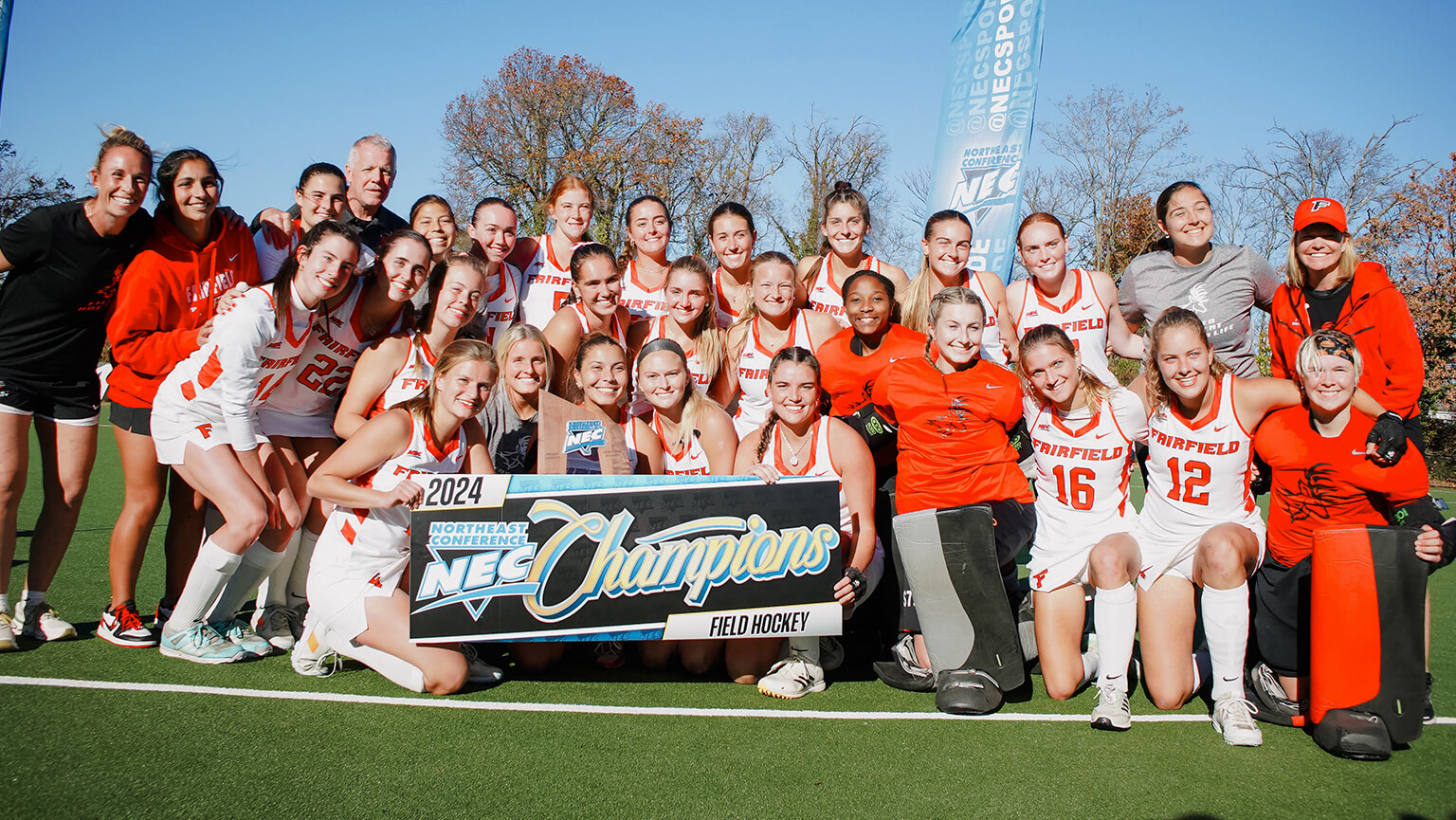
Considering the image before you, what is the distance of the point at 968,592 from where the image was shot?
13.4 feet

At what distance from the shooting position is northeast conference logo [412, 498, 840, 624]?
3.84 meters

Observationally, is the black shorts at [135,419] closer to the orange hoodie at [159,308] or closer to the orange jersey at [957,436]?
the orange hoodie at [159,308]

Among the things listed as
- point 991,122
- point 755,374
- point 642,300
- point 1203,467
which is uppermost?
point 991,122

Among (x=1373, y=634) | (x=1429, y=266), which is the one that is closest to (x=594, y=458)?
(x=1373, y=634)

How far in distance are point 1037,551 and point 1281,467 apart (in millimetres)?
1138

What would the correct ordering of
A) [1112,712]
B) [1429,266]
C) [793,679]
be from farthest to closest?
[1429,266], [793,679], [1112,712]

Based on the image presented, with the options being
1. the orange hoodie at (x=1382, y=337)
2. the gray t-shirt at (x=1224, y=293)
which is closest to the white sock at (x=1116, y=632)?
the orange hoodie at (x=1382, y=337)

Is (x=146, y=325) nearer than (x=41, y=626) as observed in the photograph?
Yes

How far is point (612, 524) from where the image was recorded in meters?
3.92

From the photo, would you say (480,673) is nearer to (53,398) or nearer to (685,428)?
(685,428)

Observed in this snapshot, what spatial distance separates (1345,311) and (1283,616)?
1.54 m

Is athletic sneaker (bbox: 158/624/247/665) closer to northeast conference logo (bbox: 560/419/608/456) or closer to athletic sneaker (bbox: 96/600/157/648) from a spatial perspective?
athletic sneaker (bbox: 96/600/157/648)

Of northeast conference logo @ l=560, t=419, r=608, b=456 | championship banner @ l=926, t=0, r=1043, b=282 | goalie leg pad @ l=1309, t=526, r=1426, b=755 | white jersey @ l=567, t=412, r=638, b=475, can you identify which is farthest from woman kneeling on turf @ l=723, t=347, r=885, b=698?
championship banner @ l=926, t=0, r=1043, b=282

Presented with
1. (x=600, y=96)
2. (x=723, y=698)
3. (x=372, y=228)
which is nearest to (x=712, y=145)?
(x=600, y=96)
